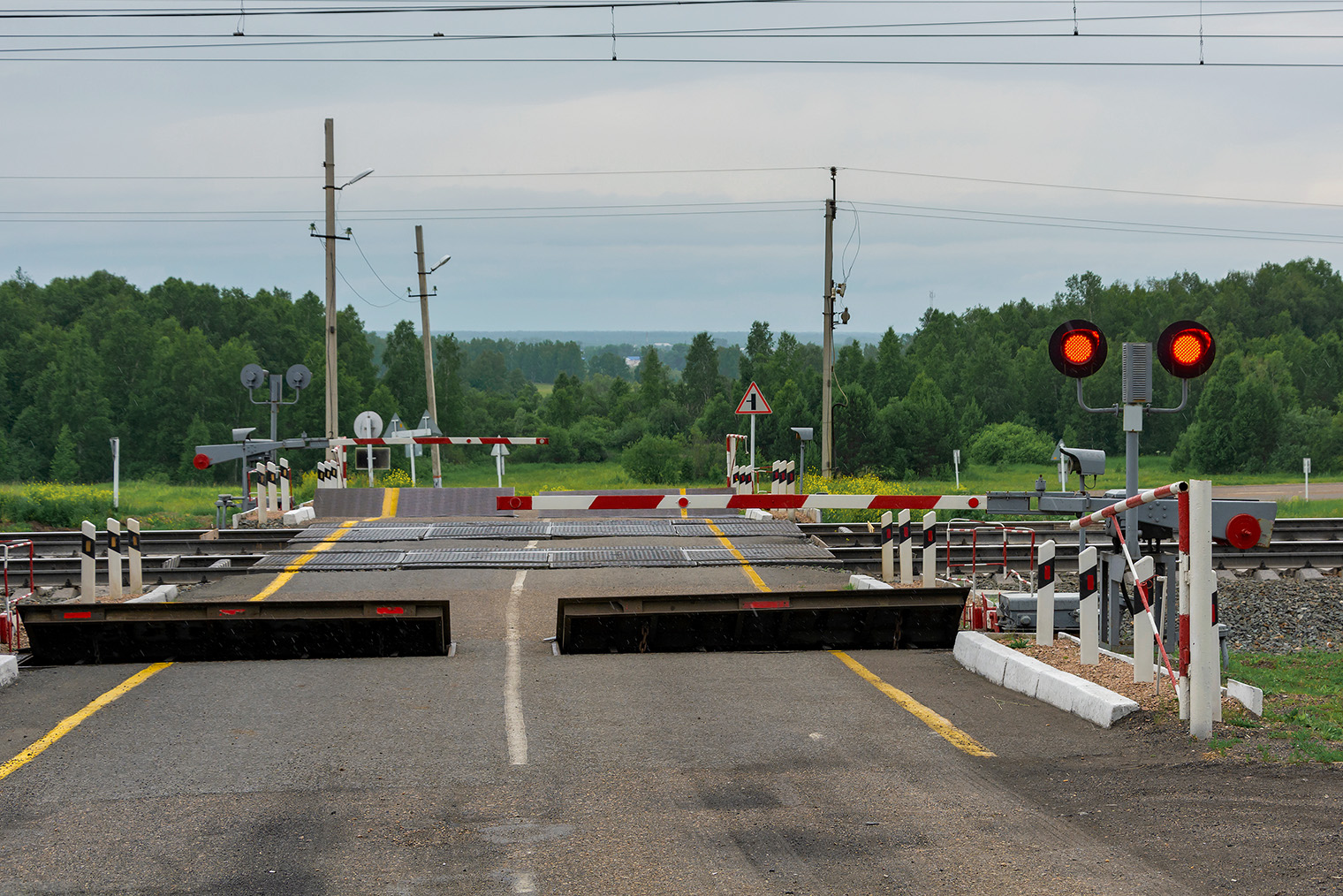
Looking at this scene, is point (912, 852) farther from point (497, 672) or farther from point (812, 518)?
point (812, 518)

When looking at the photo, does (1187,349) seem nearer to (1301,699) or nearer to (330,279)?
(1301,699)

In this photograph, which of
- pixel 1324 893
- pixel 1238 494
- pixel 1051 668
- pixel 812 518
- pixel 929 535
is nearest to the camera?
pixel 1324 893

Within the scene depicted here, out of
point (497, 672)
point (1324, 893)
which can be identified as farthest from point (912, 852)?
point (497, 672)

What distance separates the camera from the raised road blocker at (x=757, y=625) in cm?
1034

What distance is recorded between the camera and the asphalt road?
16.2 feet

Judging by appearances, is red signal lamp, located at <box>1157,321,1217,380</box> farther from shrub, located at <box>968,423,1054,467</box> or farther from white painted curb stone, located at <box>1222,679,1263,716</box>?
shrub, located at <box>968,423,1054,467</box>

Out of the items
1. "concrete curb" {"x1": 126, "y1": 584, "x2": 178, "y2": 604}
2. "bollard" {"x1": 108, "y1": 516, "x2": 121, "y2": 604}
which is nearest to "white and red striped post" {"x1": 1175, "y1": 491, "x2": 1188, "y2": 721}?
"concrete curb" {"x1": 126, "y1": 584, "x2": 178, "y2": 604}

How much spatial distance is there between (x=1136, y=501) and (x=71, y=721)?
277 inches

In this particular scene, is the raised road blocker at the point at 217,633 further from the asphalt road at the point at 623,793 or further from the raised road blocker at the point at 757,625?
the raised road blocker at the point at 757,625

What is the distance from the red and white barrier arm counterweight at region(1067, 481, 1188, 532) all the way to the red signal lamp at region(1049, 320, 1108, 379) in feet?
4.31

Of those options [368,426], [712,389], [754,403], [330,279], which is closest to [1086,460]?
[754,403]

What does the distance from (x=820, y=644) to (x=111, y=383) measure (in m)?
93.1

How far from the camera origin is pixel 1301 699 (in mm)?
7996

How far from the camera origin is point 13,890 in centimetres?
477
